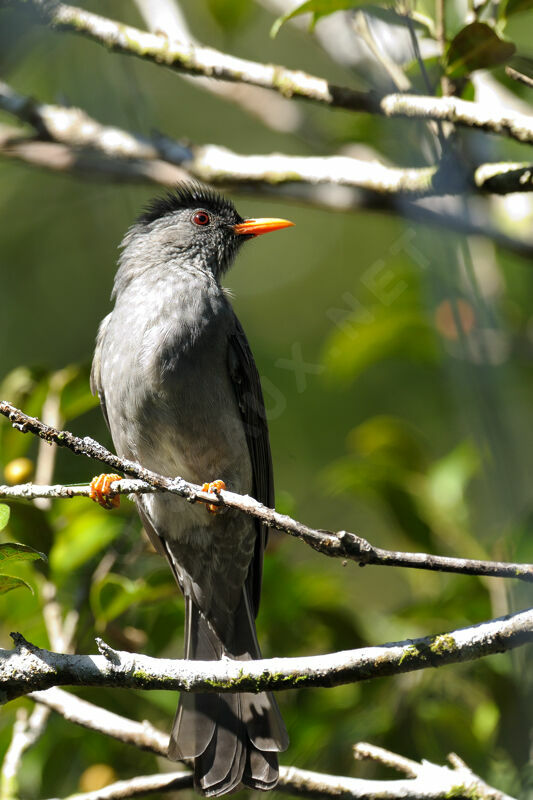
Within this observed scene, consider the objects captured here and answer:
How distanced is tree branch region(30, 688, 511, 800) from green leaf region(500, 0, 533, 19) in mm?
2603

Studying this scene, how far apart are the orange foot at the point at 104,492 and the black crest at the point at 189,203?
1647 millimetres

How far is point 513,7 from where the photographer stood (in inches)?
123

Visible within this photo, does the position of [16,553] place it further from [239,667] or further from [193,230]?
[193,230]

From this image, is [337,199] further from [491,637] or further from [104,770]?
[104,770]

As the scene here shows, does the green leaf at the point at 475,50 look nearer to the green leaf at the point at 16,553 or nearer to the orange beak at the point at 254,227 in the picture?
the orange beak at the point at 254,227

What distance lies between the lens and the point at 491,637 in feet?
7.32

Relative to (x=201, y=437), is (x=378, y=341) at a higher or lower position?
higher

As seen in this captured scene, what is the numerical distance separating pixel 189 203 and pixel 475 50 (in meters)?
1.90

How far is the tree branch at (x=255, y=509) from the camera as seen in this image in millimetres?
2111

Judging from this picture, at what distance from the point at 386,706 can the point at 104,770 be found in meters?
1.15

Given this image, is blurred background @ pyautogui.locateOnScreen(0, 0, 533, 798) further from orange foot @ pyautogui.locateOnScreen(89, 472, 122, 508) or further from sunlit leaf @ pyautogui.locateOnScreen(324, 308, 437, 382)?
orange foot @ pyautogui.locateOnScreen(89, 472, 122, 508)

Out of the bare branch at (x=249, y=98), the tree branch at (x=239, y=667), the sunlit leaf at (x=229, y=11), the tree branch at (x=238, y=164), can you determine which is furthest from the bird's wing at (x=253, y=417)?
the sunlit leaf at (x=229, y=11)

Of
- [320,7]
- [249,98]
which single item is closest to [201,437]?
[320,7]

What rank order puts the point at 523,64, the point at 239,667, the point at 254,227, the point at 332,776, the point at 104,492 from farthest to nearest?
1. the point at 254,227
2. the point at 523,64
3. the point at 104,492
4. the point at 332,776
5. the point at 239,667
